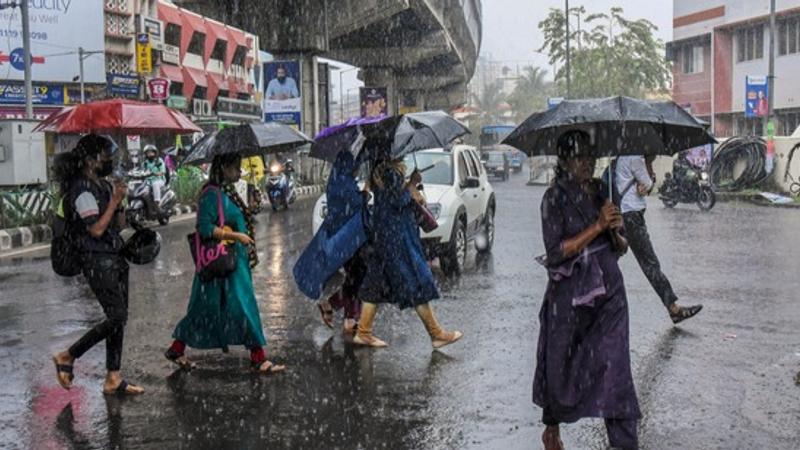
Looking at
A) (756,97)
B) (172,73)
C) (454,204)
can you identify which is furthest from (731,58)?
(454,204)

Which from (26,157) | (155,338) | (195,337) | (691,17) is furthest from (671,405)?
(691,17)

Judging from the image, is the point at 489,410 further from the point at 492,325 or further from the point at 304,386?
the point at 492,325

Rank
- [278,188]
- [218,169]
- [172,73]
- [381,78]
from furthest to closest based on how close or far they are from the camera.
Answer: [172,73]
[381,78]
[278,188]
[218,169]

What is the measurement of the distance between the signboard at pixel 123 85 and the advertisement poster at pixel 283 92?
Result: 5324 mm

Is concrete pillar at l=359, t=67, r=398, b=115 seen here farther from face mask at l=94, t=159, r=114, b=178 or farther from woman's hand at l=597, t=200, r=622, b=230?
woman's hand at l=597, t=200, r=622, b=230

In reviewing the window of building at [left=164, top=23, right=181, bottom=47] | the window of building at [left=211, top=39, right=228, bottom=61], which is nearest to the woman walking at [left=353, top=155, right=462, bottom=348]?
the window of building at [left=164, top=23, right=181, bottom=47]

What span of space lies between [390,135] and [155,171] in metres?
13.4

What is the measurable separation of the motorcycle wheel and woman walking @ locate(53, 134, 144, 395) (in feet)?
63.3

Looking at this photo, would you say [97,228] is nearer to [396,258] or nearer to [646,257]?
[396,258]

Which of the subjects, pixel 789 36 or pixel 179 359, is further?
pixel 789 36

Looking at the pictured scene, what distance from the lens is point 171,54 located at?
166 feet

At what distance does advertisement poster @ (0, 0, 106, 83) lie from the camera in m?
42.4

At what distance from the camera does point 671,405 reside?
5652 mm

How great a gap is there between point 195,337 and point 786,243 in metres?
11.0
